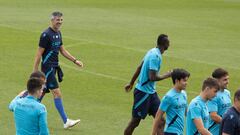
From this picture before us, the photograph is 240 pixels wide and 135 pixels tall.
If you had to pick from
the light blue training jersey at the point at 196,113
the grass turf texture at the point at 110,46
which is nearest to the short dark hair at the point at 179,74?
the light blue training jersey at the point at 196,113

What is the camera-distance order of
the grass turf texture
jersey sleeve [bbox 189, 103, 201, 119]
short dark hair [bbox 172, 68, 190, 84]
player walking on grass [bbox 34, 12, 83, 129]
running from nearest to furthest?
1. jersey sleeve [bbox 189, 103, 201, 119]
2. short dark hair [bbox 172, 68, 190, 84]
3. player walking on grass [bbox 34, 12, 83, 129]
4. the grass turf texture

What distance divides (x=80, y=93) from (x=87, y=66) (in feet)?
13.7

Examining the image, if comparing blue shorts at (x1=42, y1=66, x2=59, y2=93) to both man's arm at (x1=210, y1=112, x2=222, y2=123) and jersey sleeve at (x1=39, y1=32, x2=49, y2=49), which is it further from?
man's arm at (x1=210, y1=112, x2=222, y2=123)

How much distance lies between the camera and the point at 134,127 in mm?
14695

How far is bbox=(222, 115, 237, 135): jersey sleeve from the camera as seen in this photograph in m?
10.4

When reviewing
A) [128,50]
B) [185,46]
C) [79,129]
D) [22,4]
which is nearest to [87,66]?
[128,50]

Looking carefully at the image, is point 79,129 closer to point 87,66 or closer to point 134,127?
point 134,127

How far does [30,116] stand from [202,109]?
268 centimetres

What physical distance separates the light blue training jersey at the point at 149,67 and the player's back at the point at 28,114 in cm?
403

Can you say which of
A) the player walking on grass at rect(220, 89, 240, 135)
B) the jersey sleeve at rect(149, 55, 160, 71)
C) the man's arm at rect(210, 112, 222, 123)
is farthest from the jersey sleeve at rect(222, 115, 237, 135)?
the jersey sleeve at rect(149, 55, 160, 71)

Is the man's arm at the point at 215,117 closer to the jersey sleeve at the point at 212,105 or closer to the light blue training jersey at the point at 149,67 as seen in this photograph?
the jersey sleeve at the point at 212,105

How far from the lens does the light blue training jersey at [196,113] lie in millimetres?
11402

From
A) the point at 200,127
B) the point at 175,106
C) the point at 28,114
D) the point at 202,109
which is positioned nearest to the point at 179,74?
the point at 175,106

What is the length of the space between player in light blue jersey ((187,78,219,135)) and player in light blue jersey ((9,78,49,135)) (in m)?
2.34
